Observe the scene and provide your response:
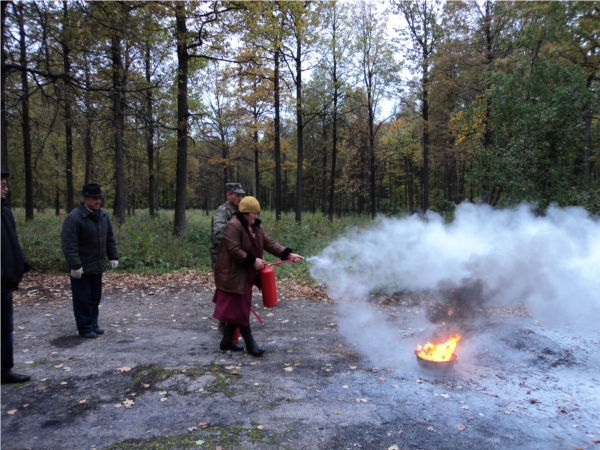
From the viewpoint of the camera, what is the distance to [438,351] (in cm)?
486

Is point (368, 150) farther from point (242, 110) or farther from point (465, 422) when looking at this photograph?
point (465, 422)

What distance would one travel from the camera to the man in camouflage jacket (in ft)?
18.3

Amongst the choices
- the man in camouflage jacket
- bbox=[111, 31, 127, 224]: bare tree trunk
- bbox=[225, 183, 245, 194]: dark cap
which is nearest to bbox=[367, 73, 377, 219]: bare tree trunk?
bbox=[111, 31, 127, 224]: bare tree trunk

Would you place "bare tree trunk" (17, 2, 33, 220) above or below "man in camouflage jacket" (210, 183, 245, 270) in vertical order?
above

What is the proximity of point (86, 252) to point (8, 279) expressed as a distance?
→ 1470 mm

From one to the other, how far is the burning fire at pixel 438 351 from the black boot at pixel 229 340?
2456mm

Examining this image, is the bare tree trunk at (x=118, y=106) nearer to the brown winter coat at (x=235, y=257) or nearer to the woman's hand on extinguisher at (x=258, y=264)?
the brown winter coat at (x=235, y=257)

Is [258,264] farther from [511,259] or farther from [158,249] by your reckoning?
[158,249]

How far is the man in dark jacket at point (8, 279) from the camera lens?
418 cm

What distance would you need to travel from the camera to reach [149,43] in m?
10.4

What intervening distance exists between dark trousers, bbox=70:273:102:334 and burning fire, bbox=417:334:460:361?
4747mm

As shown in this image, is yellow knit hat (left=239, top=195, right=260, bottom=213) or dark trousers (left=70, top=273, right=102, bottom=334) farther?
dark trousers (left=70, top=273, right=102, bottom=334)

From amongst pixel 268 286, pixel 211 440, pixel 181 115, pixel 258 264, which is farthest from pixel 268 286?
pixel 181 115

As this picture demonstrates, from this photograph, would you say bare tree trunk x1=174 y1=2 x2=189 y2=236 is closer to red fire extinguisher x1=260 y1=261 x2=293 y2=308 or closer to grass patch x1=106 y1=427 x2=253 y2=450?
red fire extinguisher x1=260 y1=261 x2=293 y2=308
